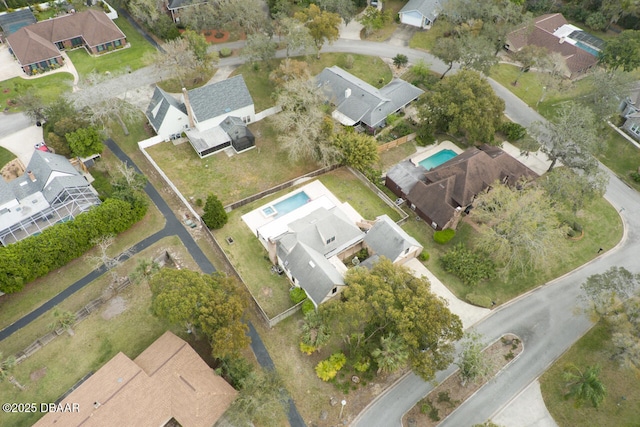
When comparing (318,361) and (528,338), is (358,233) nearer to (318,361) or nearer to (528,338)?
(318,361)

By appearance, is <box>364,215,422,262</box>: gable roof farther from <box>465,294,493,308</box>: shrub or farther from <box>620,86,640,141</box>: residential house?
<box>620,86,640,141</box>: residential house

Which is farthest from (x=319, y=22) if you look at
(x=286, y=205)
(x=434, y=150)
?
(x=286, y=205)

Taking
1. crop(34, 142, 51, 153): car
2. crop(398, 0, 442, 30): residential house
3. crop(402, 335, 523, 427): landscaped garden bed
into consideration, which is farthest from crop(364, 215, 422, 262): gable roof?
crop(398, 0, 442, 30): residential house

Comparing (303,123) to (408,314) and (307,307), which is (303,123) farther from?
(408,314)

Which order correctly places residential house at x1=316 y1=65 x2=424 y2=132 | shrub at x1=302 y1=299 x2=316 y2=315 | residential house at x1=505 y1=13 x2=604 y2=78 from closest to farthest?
shrub at x1=302 y1=299 x2=316 y2=315 → residential house at x1=316 y1=65 x2=424 y2=132 → residential house at x1=505 y1=13 x2=604 y2=78

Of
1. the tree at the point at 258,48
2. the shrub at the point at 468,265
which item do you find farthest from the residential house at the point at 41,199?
the shrub at the point at 468,265

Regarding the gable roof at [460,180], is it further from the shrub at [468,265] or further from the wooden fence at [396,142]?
the wooden fence at [396,142]

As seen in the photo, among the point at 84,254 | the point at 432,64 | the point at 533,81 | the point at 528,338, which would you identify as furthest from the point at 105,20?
the point at 528,338
